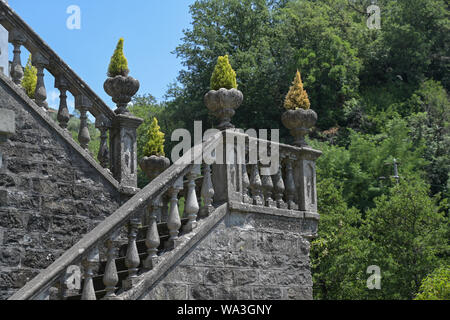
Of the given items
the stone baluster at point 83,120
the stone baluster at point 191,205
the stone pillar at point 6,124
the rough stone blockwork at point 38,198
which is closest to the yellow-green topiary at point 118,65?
the stone baluster at point 83,120

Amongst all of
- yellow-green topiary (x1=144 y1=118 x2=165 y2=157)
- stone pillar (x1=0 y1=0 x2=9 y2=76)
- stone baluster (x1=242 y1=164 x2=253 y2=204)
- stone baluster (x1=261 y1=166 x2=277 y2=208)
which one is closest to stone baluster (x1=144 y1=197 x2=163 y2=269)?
stone baluster (x1=242 y1=164 x2=253 y2=204)

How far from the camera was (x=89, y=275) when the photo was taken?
5672 millimetres

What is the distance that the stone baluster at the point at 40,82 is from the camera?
27.2ft

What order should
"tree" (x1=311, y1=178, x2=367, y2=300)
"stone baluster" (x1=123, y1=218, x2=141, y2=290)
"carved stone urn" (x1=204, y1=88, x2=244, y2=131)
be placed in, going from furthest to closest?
"tree" (x1=311, y1=178, x2=367, y2=300) → "carved stone urn" (x1=204, y1=88, x2=244, y2=131) → "stone baluster" (x1=123, y1=218, x2=141, y2=290)

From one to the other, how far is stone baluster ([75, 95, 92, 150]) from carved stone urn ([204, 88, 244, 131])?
1994mm

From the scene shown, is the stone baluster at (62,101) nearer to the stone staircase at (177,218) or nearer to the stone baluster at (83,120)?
the stone staircase at (177,218)

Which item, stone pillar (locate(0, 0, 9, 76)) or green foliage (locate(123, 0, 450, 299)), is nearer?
stone pillar (locate(0, 0, 9, 76))

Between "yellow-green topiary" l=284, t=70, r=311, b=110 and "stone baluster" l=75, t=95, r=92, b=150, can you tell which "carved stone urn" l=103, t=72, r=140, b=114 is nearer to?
"stone baluster" l=75, t=95, r=92, b=150

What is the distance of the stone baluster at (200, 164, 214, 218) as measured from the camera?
7008 mm

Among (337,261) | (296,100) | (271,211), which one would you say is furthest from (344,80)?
(271,211)

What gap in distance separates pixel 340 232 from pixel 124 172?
15069 mm

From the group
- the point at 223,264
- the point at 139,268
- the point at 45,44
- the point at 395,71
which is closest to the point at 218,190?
the point at 223,264

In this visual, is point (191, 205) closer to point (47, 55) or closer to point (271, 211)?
point (271, 211)

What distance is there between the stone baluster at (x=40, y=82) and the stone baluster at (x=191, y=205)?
2565 mm
